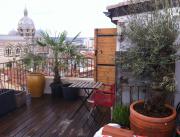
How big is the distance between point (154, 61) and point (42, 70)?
12.6 feet

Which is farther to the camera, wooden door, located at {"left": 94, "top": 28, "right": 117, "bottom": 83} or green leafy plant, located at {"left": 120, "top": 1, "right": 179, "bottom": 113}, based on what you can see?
wooden door, located at {"left": 94, "top": 28, "right": 117, "bottom": 83}

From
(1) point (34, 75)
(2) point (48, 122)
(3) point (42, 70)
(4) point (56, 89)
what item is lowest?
(2) point (48, 122)

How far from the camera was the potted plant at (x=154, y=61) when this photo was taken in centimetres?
281

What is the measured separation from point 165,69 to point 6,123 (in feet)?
9.62

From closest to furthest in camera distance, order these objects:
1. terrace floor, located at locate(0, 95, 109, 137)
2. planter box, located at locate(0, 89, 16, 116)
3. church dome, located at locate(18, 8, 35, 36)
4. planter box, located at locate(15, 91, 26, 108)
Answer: terrace floor, located at locate(0, 95, 109, 137) < planter box, located at locate(0, 89, 16, 116) < planter box, located at locate(15, 91, 26, 108) < church dome, located at locate(18, 8, 35, 36)

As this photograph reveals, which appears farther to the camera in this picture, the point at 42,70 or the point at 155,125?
the point at 42,70

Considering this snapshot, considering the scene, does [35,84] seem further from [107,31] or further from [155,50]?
[155,50]

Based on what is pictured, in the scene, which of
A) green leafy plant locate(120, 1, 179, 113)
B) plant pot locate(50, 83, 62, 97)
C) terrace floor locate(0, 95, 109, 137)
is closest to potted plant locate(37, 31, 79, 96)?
plant pot locate(50, 83, 62, 97)

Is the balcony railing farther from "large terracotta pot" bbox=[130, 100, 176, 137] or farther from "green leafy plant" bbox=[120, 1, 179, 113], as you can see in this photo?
"large terracotta pot" bbox=[130, 100, 176, 137]

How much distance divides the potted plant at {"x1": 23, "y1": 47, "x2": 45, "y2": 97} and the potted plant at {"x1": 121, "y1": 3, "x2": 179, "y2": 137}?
9.53ft

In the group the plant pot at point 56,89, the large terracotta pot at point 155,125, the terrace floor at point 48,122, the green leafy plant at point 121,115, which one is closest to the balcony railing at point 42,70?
the plant pot at point 56,89

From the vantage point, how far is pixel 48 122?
13.5ft

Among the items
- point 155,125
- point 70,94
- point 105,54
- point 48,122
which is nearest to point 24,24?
point 70,94

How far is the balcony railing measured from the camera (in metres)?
5.68
